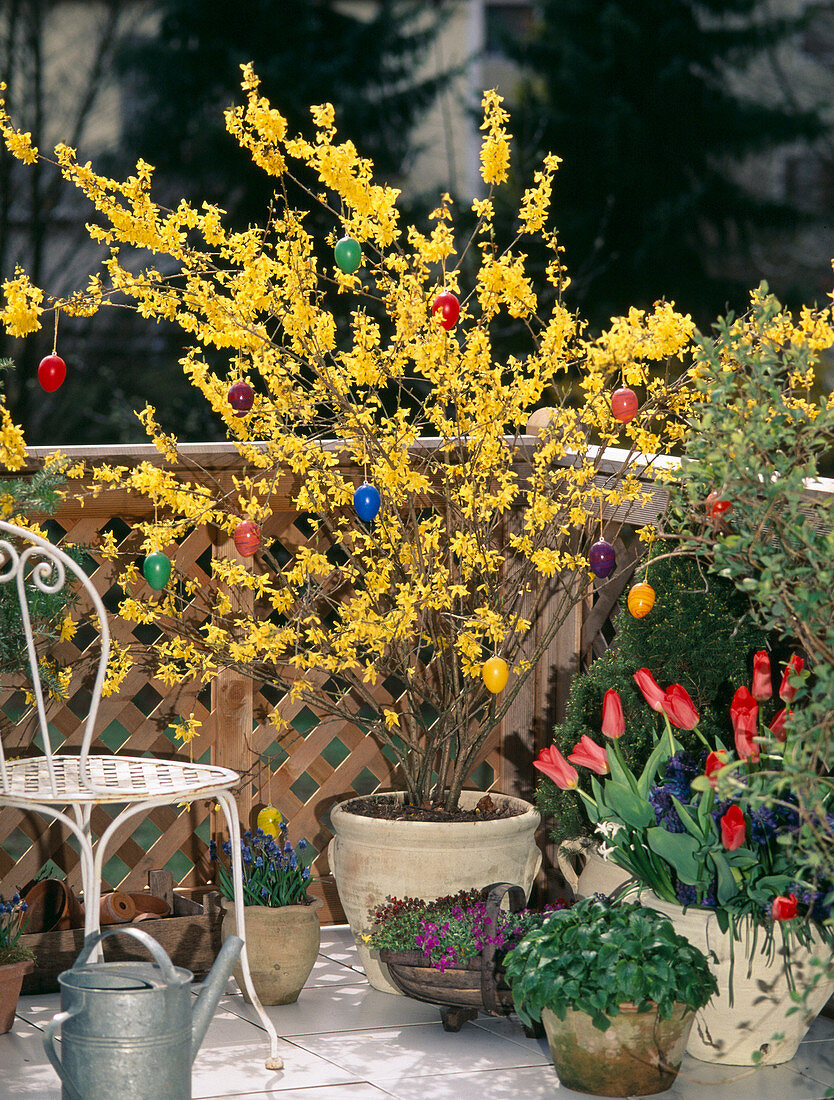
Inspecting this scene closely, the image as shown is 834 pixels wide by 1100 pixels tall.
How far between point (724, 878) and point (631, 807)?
213 millimetres

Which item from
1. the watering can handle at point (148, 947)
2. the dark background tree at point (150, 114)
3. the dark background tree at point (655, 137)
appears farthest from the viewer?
the dark background tree at point (655, 137)

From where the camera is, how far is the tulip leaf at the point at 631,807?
2605mm

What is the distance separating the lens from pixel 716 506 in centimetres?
209

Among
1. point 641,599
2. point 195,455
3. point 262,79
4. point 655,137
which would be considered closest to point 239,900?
point 641,599

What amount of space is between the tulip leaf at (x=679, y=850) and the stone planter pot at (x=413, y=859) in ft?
1.89

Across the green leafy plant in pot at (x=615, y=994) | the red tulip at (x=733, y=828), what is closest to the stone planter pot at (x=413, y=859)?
the green leafy plant in pot at (x=615, y=994)

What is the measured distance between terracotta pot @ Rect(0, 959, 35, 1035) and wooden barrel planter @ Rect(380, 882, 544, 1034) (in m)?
0.69

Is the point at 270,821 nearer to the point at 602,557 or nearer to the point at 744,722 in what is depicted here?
the point at 602,557

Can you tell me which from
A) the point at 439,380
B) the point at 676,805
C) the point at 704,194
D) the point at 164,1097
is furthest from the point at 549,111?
the point at 164,1097

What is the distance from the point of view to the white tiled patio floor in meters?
2.50

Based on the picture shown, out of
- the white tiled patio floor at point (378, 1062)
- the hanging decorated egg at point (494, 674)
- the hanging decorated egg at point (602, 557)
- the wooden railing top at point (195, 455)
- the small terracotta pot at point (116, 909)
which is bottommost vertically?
the white tiled patio floor at point (378, 1062)

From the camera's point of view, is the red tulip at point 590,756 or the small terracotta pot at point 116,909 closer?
the red tulip at point 590,756

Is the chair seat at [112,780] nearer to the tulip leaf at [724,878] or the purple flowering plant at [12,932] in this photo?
the purple flowering plant at [12,932]

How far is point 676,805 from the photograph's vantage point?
8.23 feet
